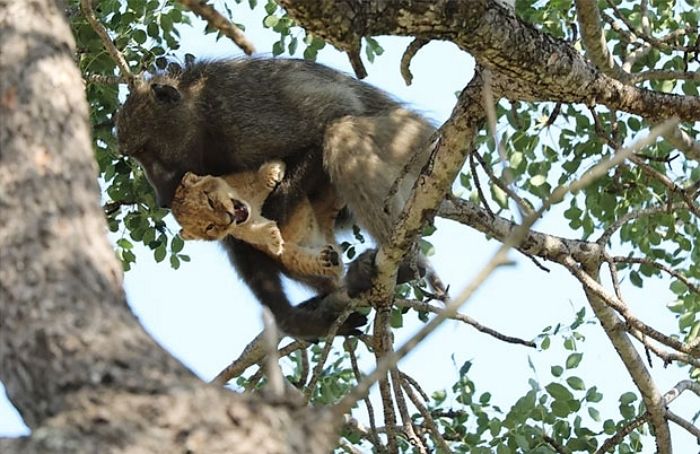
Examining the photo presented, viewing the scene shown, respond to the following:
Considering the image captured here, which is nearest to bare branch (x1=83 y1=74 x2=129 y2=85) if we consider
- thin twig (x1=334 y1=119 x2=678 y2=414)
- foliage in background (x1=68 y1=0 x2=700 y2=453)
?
foliage in background (x1=68 y1=0 x2=700 y2=453)

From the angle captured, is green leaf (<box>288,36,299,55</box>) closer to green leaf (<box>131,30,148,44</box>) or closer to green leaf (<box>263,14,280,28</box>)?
green leaf (<box>263,14,280,28</box>)

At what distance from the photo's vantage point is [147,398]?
1647 millimetres

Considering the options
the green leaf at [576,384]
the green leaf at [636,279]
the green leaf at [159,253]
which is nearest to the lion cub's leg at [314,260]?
the green leaf at [159,253]

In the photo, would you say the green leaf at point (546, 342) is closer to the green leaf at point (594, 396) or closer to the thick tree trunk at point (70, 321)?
the green leaf at point (594, 396)

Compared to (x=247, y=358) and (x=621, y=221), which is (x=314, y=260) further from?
(x=621, y=221)

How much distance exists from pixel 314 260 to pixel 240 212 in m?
0.39

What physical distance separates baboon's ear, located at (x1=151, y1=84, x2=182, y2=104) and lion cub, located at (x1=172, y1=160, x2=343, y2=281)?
510 mm

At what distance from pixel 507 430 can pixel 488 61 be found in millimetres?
1728

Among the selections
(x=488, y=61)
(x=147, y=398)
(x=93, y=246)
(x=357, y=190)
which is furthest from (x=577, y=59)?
(x=147, y=398)

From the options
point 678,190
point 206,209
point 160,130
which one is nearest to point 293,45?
point 160,130

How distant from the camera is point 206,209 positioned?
487 centimetres

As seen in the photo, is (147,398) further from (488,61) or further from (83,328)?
(488,61)

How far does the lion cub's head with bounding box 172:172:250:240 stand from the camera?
→ 4.86 meters

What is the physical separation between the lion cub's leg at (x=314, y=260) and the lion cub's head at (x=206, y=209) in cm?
31
